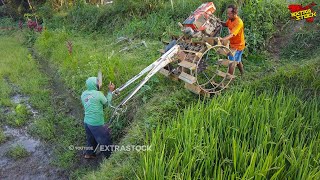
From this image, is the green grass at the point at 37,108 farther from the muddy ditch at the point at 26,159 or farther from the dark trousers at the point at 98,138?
the dark trousers at the point at 98,138

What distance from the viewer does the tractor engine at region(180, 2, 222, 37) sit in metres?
4.57

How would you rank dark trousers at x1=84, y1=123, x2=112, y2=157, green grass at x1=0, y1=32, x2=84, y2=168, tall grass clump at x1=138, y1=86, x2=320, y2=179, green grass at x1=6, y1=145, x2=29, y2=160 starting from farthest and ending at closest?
1. green grass at x1=0, y1=32, x2=84, y2=168
2. green grass at x1=6, y1=145, x2=29, y2=160
3. dark trousers at x1=84, y1=123, x2=112, y2=157
4. tall grass clump at x1=138, y1=86, x2=320, y2=179

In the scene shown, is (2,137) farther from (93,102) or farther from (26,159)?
(93,102)

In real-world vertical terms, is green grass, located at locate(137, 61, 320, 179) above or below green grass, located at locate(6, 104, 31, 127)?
above

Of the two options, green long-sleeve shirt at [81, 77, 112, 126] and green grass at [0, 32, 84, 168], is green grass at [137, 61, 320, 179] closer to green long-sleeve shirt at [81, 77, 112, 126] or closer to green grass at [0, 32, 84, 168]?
green long-sleeve shirt at [81, 77, 112, 126]

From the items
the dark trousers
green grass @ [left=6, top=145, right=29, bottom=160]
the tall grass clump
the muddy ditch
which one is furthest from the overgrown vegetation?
green grass @ [left=6, top=145, right=29, bottom=160]

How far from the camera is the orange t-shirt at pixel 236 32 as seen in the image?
4.64 metres

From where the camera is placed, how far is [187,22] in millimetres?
4617

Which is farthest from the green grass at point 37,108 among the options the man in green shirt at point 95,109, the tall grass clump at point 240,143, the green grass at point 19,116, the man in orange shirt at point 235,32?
the man in orange shirt at point 235,32

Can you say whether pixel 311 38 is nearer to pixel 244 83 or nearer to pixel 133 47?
pixel 244 83

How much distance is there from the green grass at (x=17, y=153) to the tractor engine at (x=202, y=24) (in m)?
3.32

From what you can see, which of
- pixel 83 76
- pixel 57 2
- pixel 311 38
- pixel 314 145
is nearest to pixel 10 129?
pixel 83 76

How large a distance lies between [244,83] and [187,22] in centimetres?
136

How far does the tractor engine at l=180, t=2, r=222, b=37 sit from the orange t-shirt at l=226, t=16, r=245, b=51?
0.23m
